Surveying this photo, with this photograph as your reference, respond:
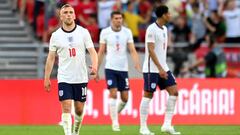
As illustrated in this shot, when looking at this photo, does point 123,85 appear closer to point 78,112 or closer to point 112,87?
point 112,87

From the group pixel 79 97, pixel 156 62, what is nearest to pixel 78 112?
pixel 79 97

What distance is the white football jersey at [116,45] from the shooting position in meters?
21.5

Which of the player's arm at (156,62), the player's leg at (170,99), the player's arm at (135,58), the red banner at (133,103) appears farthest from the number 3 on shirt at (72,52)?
the red banner at (133,103)

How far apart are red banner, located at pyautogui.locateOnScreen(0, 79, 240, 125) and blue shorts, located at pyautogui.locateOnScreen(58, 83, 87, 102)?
7869 millimetres

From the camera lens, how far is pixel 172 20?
91.7ft

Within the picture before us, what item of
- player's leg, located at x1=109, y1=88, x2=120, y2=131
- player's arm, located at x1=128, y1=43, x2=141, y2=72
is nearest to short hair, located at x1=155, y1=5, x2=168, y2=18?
player's arm, located at x1=128, y1=43, x2=141, y2=72

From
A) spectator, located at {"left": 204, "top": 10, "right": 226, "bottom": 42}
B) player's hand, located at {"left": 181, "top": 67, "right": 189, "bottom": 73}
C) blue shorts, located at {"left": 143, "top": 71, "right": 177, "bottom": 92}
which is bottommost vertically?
player's hand, located at {"left": 181, "top": 67, "right": 189, "bottom": 73}

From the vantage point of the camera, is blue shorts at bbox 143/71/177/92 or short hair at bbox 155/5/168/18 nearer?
short hair at bbox 155/5/168/18

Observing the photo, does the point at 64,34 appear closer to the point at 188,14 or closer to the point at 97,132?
the point at 97,132

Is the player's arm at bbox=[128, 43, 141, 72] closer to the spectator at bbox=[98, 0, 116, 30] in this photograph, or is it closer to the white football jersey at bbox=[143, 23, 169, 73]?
the white football jersey at bbox=[143, 23, 169, 73]

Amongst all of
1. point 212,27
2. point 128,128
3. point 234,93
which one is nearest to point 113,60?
point 128,128

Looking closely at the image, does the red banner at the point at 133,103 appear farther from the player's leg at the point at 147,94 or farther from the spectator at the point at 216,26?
the player's leg at the point at 147,94

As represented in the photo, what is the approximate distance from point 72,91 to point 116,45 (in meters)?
5.36

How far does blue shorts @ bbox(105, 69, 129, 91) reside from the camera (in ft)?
70.7
